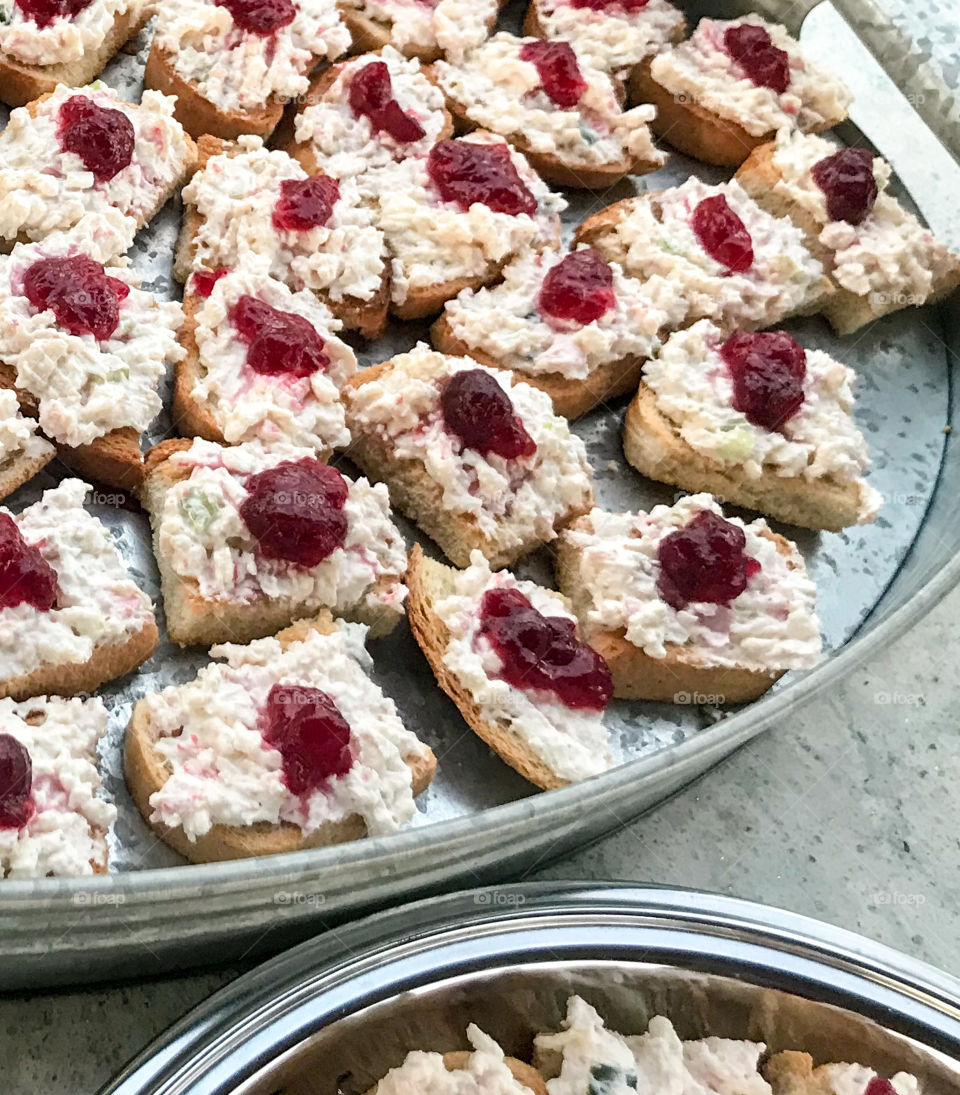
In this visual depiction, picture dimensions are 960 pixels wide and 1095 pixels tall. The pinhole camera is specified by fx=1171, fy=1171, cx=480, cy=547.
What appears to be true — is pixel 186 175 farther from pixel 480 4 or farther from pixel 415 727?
pixel 415 727

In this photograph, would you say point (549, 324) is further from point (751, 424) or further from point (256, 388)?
point (256, 388)

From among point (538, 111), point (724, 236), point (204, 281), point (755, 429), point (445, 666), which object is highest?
point (538, 111)

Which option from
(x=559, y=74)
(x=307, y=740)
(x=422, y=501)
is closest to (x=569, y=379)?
(x=422, y=501)

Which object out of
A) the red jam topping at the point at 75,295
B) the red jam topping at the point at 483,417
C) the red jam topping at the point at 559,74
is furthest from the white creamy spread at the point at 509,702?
the red jam topping at the point at 559,74

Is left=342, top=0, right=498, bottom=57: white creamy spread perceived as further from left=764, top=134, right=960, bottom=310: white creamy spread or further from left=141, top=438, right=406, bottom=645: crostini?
left=141, top=438, right=406, bottom=645: crostini

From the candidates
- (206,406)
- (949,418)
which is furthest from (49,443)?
(949,418)

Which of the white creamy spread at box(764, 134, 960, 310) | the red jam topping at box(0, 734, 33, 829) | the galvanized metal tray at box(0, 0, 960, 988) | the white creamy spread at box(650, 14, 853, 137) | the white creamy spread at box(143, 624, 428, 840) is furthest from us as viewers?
the white creamy spread at box(650, 14, 853, 137)

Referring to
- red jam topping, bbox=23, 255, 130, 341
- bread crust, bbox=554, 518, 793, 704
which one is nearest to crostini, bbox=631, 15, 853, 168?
bread crust, bbox=554, 518, 793, 704
